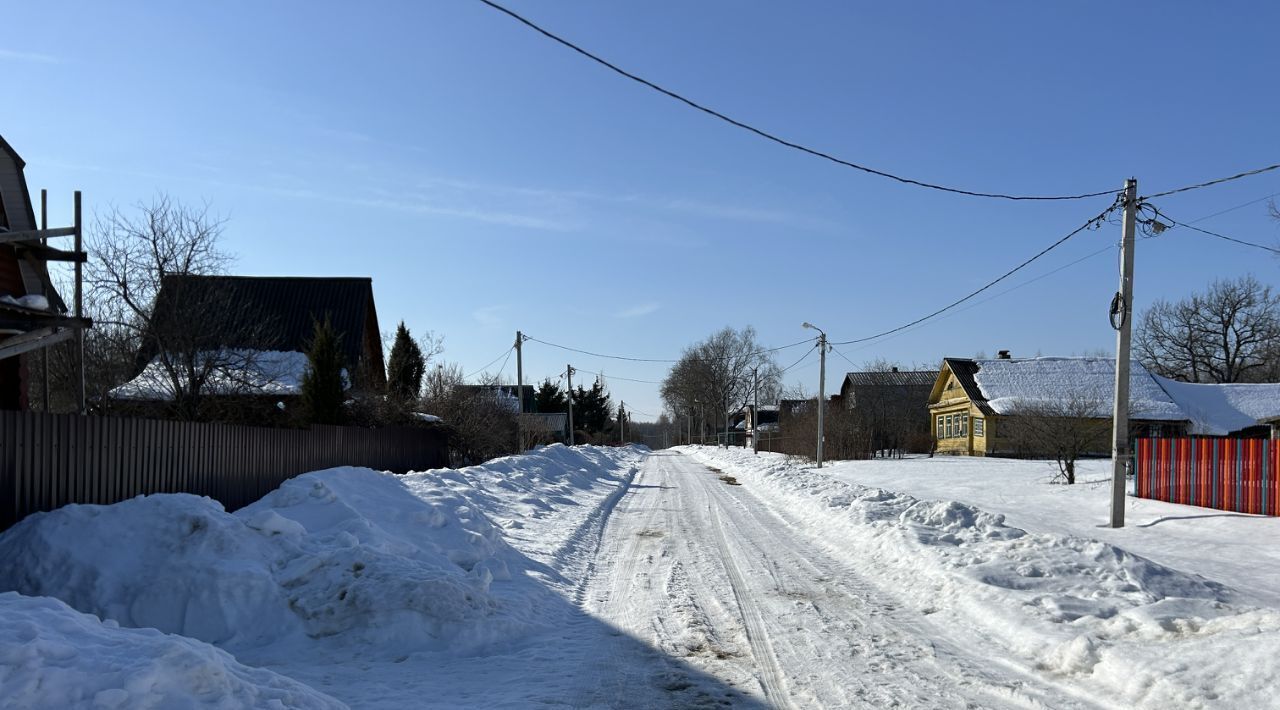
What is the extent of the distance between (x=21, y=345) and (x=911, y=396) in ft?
209

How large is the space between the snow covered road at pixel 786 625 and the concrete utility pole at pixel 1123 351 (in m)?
5.70

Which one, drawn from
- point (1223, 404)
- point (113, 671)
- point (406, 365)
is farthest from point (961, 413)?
point (113, 671)

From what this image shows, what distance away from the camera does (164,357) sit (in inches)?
874

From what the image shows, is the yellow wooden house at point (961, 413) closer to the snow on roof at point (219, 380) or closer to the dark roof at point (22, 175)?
the snow on roof at point (219, 380)

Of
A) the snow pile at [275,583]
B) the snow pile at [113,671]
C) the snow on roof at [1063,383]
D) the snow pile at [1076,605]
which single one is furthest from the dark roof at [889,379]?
the snow pile at [113,671]

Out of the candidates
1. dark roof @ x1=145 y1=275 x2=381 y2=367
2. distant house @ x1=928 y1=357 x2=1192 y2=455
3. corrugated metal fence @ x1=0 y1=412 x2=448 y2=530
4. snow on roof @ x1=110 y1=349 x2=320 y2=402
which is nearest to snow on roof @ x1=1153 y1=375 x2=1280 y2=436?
distant house @ x1=928 y1=357 x2=1192 y2=455

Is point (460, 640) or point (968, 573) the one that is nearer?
point (460, 640)

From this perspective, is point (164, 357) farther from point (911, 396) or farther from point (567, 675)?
point (911, 396)

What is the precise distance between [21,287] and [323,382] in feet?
24.9

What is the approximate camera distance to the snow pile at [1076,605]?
18.8ft

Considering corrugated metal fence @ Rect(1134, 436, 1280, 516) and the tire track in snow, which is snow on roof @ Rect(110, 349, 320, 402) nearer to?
the tire track in snow

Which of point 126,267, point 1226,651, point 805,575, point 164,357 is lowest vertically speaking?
point 805,575

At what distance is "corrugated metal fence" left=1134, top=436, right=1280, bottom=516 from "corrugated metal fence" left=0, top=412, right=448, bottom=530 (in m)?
17.2

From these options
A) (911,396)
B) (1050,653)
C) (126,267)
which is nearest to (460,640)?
(1050,653)
